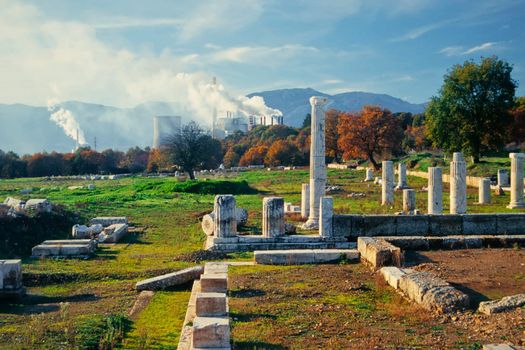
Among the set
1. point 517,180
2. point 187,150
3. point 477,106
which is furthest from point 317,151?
point 187,150

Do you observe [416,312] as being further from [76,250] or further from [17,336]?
[76,250]

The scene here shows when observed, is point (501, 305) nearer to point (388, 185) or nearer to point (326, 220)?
point (326, 220)

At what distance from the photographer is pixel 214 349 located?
734 centimetres

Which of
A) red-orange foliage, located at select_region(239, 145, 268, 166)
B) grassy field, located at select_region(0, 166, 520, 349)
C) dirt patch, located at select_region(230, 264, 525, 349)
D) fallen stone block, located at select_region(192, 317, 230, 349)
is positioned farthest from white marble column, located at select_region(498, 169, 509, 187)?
red-orange foliage, located at select_region(239, 145, 268, 166)

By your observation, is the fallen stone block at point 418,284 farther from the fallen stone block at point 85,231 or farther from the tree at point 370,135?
the tree at point 370,135

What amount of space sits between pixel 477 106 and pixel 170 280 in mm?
35567

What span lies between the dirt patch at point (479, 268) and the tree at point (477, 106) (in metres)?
29.7

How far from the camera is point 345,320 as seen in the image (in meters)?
8.79

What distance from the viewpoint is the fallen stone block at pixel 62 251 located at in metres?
16.0

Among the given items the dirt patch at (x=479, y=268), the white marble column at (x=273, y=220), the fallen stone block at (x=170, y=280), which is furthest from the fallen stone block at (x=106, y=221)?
the dirt patch at (x=479, y=268)

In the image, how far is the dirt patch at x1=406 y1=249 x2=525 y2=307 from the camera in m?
10.4

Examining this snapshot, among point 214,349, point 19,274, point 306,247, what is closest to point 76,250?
point 19,274

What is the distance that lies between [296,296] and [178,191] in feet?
88.6

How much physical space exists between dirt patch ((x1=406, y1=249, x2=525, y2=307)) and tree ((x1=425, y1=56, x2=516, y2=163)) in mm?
29699
